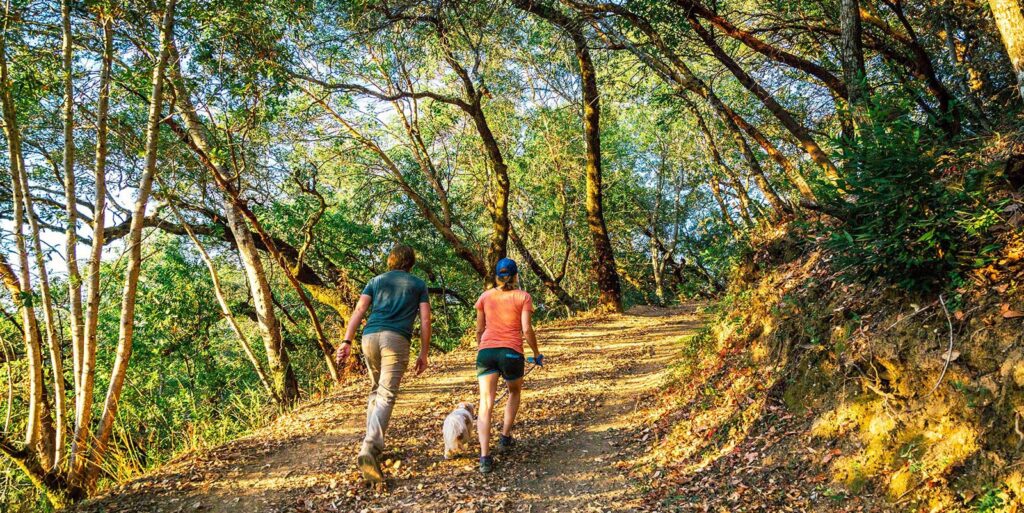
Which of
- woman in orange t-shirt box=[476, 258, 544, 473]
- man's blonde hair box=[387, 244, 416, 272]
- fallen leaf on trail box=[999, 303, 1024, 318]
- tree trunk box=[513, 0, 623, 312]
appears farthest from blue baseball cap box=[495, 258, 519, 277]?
tree trunk box=[513, 0, 623, 312]

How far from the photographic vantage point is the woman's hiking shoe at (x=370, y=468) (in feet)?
16.6

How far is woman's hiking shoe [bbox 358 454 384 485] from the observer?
199 inches

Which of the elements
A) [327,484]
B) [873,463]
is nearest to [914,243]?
[873,463]

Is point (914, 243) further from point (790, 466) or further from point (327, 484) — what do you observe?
point (327, 484)

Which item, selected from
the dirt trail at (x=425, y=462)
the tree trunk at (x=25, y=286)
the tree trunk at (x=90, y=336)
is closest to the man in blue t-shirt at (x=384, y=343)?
the dirt trail at (x=425, y=462)

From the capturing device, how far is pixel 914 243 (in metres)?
3.75

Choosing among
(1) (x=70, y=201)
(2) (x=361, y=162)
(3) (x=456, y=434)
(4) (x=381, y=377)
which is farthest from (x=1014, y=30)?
(2) (x=361, y=162)

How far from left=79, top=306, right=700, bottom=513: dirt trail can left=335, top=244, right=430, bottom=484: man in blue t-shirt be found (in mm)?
444

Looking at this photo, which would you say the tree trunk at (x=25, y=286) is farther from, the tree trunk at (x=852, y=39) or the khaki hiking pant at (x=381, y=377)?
the tree trunk at (x=852, y=39)

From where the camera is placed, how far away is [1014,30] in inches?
159

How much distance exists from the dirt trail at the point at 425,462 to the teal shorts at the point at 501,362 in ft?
3.12

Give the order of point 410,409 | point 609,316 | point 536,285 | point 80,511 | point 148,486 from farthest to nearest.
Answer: point 536,285
point 609,316
point 410,409
point 148,486
point 80,511

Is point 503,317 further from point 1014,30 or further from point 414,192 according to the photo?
point 414,192

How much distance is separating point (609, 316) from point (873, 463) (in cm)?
1113
